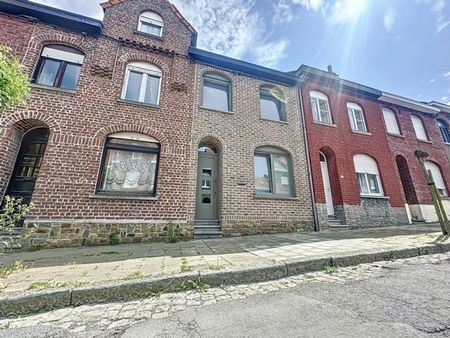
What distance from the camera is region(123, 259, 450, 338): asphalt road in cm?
172

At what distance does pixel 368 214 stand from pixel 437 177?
6.27m

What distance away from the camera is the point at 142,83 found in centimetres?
723

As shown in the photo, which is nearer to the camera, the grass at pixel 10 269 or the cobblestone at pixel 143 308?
the cobblestone at pixel 143 308

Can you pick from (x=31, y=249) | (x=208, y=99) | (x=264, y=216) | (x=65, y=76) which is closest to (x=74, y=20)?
(x=65, y=76)

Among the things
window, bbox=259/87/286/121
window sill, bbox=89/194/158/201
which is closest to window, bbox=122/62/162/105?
window sill, bbox=89/194/158/201

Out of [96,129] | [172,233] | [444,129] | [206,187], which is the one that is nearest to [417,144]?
[444,129]

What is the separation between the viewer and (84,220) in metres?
5.38

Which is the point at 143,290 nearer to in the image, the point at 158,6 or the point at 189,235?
the point at 189,235

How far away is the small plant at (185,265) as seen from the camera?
119 inches

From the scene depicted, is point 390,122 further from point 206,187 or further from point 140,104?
point 140,104

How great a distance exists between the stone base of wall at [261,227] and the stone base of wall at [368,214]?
88 centimetres

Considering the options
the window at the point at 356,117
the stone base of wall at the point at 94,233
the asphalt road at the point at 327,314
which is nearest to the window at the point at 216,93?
the stone base of wall at the point at 94,233

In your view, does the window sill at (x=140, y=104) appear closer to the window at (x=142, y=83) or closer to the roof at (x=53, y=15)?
the window at (x=142, y=83)

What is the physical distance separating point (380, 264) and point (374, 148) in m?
8.38
